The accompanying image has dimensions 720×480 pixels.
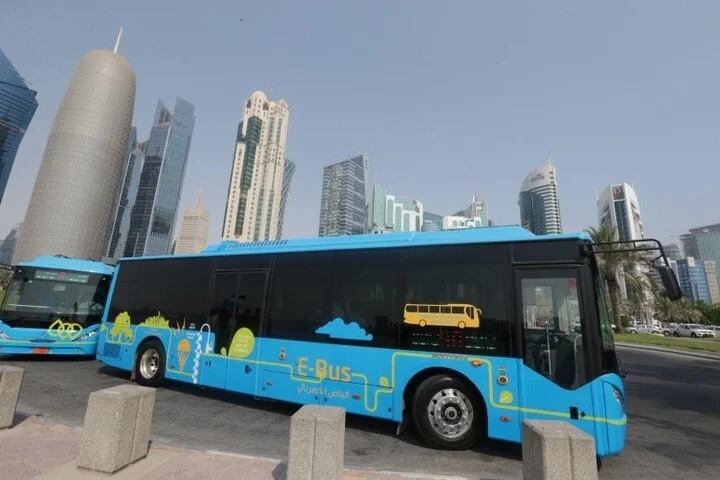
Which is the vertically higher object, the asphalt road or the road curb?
the road curb

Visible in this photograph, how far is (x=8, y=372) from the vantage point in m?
5.41

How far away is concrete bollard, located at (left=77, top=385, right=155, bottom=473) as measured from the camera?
4.18 metres

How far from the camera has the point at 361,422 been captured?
7.03m

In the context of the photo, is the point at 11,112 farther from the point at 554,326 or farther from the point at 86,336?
the point at 554,326

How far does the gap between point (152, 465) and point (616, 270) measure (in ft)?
126

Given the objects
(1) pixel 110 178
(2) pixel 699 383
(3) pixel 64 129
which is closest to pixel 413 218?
(1) pixel 110 178

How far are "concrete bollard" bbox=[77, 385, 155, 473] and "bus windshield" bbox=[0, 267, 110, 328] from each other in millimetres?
9803

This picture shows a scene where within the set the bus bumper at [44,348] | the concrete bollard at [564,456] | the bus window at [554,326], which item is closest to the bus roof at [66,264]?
the bus bumper at [44,348]

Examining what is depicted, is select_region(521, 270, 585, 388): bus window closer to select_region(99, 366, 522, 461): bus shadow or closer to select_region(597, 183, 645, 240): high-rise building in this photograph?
select_region(99, 366, 522, 461): bus shadow

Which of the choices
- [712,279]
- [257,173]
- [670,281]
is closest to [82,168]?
[257,173]

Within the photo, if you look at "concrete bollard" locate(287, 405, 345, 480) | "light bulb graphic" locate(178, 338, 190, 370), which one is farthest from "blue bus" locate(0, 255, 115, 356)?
"concrete bollard" locate(287, 405, 345, 480)

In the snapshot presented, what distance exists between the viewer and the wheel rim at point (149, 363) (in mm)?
9039

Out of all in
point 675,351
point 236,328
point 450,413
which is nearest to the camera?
point 450,413

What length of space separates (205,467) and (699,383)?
16078mm
